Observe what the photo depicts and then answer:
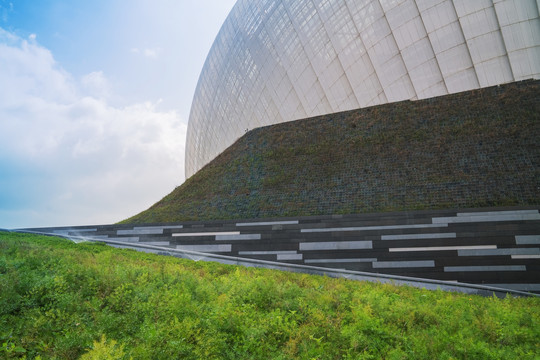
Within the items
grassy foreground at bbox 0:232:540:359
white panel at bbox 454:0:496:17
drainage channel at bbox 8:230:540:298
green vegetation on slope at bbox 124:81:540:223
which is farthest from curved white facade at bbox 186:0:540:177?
grassy foreground at bbox 0:232:540:359

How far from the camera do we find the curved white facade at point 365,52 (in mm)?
16094

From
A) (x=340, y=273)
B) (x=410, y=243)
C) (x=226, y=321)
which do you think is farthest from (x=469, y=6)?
(x=226, y=321)

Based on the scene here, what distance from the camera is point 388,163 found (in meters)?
13.6

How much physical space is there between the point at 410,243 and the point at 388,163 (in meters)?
3.25

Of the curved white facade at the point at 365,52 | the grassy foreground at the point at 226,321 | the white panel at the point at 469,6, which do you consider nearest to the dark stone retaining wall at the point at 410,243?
the grassy foreground at the point at 226,321

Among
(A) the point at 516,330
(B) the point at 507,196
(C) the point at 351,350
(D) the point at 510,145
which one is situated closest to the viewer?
(C) the point at 351,350

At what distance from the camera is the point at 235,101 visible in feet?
93.2

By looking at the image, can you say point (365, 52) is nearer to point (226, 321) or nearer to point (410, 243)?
point (410, 243)

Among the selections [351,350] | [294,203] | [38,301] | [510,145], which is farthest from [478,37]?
[38,301]

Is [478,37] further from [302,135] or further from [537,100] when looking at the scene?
[302,135]

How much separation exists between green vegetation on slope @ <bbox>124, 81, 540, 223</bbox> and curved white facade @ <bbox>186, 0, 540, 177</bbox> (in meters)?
3.57

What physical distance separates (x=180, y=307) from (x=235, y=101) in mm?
23950

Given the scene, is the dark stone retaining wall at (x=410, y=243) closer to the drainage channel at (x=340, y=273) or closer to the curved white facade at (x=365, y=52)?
the drainage channel at (x=340, y=273)

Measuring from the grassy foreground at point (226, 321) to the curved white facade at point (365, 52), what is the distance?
497 inches
